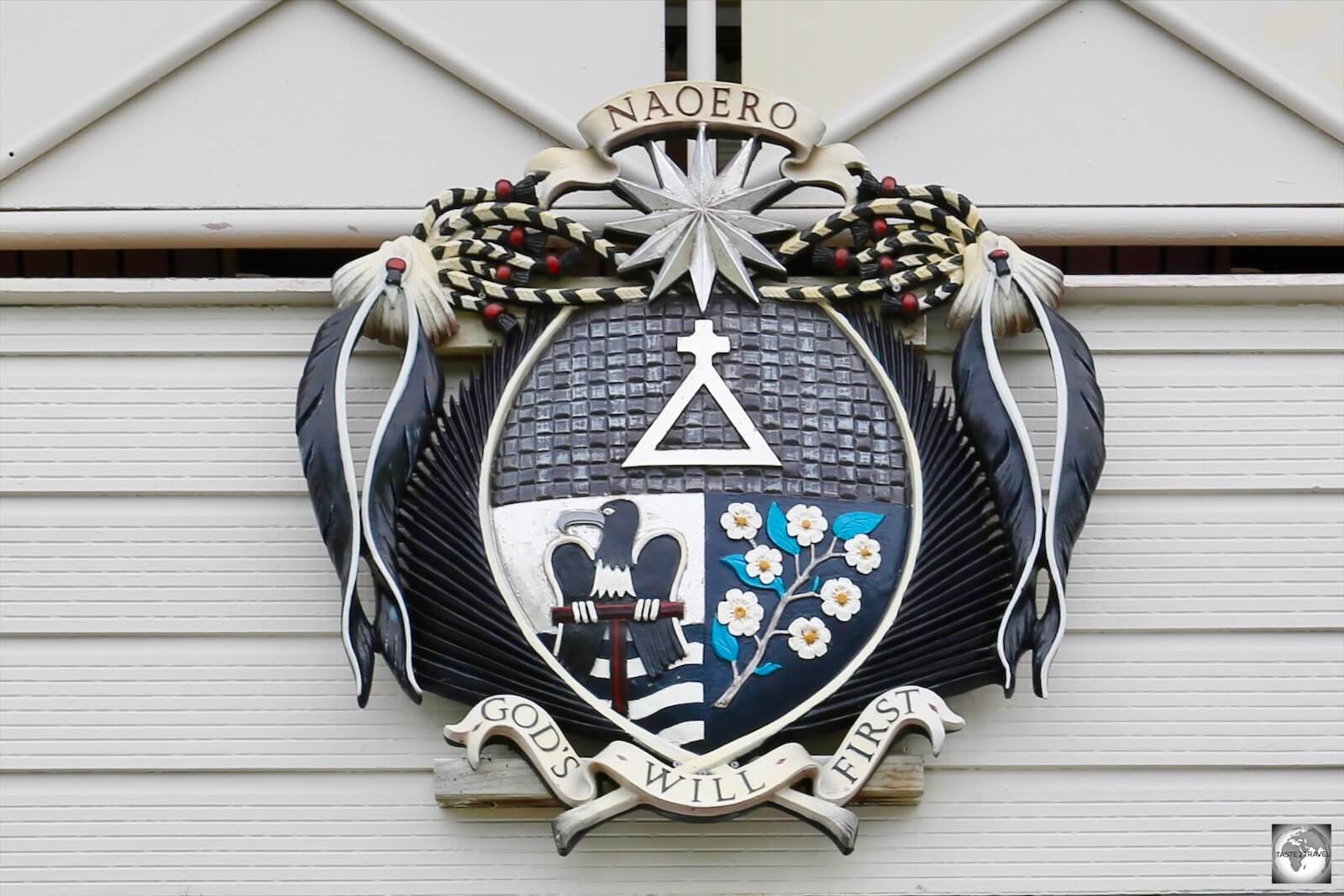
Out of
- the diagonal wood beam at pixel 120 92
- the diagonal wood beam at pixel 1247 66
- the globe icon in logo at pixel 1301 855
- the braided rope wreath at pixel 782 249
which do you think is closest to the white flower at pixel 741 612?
the braided rope wreath at pixel 782 249

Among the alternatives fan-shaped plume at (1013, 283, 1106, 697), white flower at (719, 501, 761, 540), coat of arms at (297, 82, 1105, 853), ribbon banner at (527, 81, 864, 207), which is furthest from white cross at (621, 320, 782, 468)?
fan-shaped plume at (1013, 283, 1106, 697)

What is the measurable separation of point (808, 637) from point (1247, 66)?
6.90 ft

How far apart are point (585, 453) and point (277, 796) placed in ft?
3.99

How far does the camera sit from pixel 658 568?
16.1 ft

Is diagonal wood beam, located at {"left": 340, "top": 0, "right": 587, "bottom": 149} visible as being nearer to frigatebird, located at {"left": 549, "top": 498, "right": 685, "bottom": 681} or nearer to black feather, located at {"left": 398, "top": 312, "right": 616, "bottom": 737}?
black feather, located at {"left": 398, "top": 312, "right": 616, "bottom": 737}

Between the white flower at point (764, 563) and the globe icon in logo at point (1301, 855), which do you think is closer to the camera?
the white flower at point (764, 563)

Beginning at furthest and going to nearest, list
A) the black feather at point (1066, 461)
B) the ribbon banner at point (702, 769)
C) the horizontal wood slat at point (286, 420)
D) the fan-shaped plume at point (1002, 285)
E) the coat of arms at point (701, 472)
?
the horizontal wood slat at point (286, 420)
the fan-shaped plume at point (1002, 285)
the black feather at point (1066, 461)
the coat of arms at point (701, 472)
the ribbon banner at point (702, 769)

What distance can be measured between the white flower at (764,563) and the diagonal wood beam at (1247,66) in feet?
6.41

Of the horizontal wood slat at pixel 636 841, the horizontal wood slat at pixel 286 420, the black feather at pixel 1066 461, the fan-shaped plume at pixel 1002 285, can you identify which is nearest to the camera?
the black feather at pixel 1066 461

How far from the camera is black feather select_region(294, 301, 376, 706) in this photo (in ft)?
16.2

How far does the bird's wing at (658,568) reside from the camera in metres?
4.87

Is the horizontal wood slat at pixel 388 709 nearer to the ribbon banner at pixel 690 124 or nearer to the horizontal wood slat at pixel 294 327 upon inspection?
the horizontal wood slat at pixel 294 327

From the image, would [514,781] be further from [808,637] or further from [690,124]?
[690,124]

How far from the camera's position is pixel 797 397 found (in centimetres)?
508
